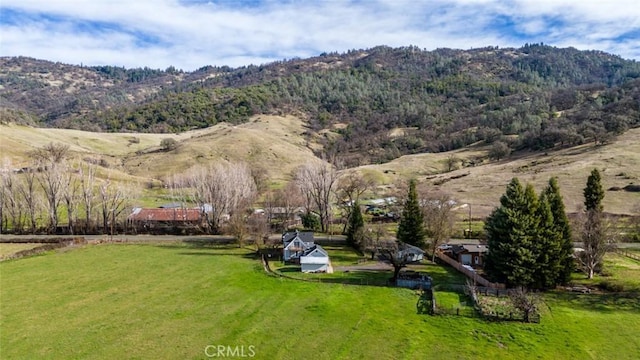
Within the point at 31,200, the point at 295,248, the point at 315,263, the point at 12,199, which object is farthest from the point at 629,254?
the point at 12,199

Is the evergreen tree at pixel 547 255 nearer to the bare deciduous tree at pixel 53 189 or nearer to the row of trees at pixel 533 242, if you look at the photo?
the row of trees at pixel 533 242

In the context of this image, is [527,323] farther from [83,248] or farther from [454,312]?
[83,248]

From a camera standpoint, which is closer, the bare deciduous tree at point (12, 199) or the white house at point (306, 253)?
the white house at point (306, 253)

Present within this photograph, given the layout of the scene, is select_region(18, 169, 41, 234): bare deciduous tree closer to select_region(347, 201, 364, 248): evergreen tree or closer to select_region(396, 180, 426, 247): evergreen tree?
select_region(347, 201, 364, 248): evergreen tree

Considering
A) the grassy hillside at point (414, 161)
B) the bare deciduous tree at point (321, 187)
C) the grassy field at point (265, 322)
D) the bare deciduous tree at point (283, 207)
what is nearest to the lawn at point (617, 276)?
the grassy field at point (265, 322)

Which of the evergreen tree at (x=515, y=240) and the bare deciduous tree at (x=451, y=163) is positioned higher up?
the bare deciduous tree at (x=451, y=163)
